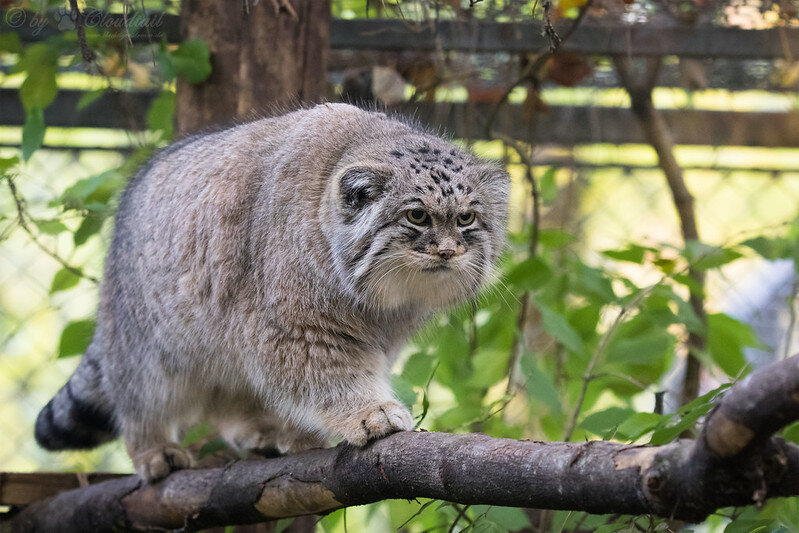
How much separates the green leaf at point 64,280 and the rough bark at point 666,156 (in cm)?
292

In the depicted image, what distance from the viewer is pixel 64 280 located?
3.89 m

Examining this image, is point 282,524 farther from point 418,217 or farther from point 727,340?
point 727,340

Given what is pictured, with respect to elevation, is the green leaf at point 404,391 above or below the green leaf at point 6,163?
below

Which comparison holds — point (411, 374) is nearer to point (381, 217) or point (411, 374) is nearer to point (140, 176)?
point (381, 217)

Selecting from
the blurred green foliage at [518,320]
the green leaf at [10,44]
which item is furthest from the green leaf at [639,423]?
the green leaf at [10,44]

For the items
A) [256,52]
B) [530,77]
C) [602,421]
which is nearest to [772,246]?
[530,77]

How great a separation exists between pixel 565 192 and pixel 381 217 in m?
3.03

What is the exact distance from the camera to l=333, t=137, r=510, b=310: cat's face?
2.80m

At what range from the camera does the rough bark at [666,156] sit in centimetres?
430

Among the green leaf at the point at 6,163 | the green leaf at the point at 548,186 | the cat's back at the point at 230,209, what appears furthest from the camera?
the green leaf at the point at 548,186

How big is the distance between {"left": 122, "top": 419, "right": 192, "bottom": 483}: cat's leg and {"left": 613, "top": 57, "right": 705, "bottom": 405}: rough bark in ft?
8.41

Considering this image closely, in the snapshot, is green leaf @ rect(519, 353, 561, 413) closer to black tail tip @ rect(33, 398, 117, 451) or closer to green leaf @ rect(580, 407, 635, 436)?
green leaf @ rect(580, 407, 635, 436)

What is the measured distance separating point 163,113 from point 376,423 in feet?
7.79

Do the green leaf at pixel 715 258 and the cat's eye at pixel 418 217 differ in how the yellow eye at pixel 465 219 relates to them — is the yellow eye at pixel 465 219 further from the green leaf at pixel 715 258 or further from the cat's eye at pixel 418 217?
the green leaf at pixel 715 258
